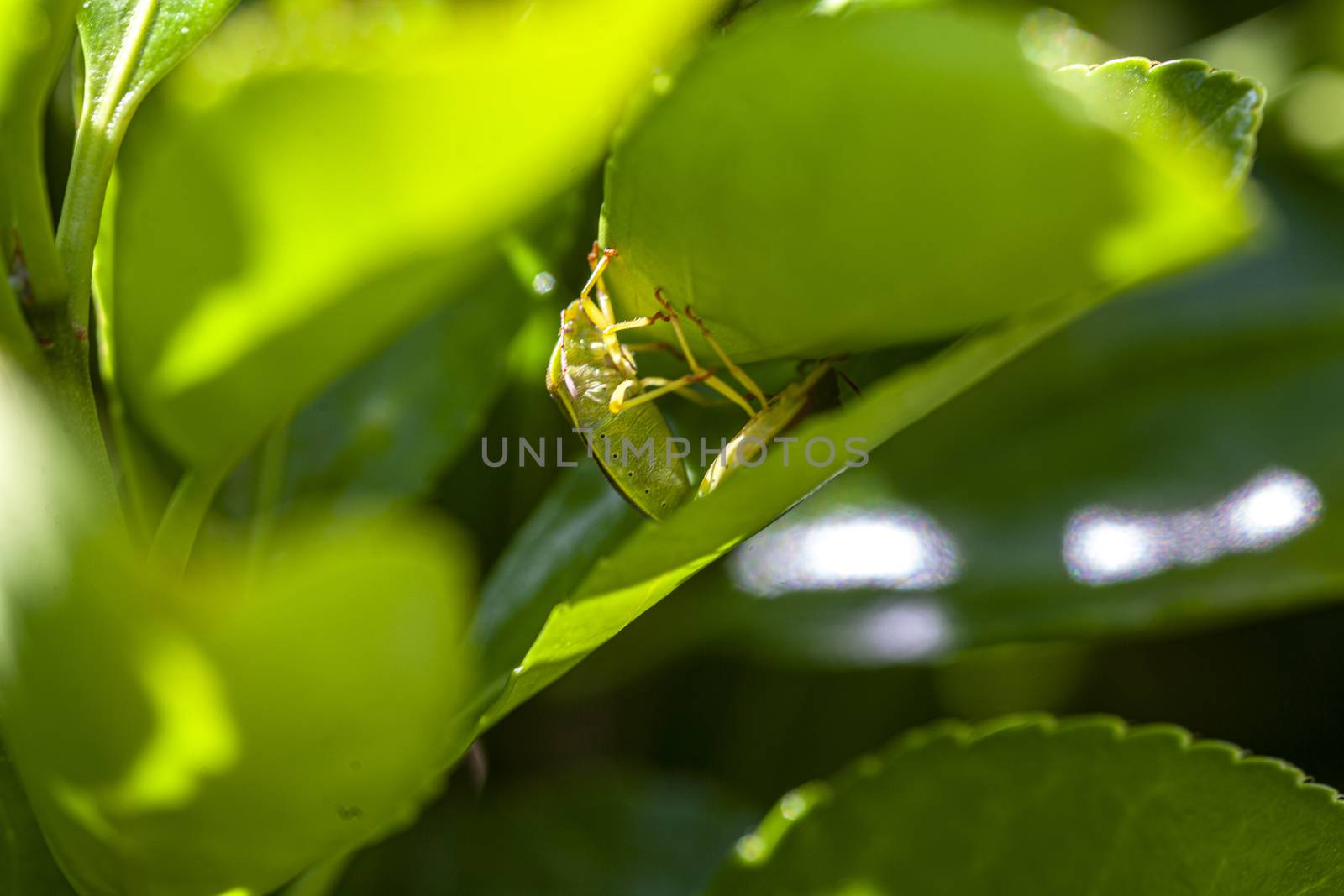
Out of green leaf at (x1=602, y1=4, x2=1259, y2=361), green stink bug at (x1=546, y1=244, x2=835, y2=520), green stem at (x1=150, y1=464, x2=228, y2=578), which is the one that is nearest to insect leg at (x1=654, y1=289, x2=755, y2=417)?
green stink bug at (x1=546, y1=244, x2=835, y2=520)

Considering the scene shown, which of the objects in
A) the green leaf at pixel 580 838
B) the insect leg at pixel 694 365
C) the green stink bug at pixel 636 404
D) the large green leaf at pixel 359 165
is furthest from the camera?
the green leaf at pixel 580 838

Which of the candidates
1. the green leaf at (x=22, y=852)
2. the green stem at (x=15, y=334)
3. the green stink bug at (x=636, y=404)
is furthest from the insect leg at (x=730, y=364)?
the green leaf at (x=22, y=852)

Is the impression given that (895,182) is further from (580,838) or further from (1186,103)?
(580,838)

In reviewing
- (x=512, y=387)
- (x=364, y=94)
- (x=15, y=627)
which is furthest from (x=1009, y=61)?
(x=512, y=387)

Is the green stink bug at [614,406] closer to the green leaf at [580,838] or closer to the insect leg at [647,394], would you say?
the insect leg at [647,394]

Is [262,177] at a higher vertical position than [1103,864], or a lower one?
higher

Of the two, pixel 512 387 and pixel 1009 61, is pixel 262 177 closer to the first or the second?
pixel 1009 61
